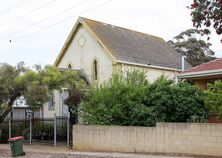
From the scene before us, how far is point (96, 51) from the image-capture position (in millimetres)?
33375

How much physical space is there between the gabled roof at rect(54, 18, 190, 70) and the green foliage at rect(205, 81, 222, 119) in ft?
47.7

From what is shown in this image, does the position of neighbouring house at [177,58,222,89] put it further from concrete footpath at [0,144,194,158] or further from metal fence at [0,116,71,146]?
metal fence at [0,116,71,146]

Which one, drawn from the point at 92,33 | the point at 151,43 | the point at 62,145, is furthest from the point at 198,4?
the point at 151,43

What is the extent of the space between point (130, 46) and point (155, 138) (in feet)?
57.7

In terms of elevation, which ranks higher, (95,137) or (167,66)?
(167,66)

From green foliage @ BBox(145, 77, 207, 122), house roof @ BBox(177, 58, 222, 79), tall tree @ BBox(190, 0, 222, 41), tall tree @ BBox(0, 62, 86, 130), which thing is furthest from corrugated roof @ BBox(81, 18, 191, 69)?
tall tree @ BBox(190, 0, 222, 41)

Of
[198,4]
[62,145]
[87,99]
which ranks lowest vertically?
[62,145]

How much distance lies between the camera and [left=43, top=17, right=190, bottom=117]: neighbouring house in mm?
32375

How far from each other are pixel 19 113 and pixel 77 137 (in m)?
12.1

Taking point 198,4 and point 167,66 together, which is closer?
point 198,4

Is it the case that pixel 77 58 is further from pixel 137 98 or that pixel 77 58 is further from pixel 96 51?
pixel 137 98

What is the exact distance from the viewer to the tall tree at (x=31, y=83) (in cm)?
2409

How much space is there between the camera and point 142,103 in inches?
807

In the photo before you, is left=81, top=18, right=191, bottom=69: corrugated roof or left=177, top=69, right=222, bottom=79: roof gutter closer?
left=177, top=69, right=222, bottom=79: roof gutter
